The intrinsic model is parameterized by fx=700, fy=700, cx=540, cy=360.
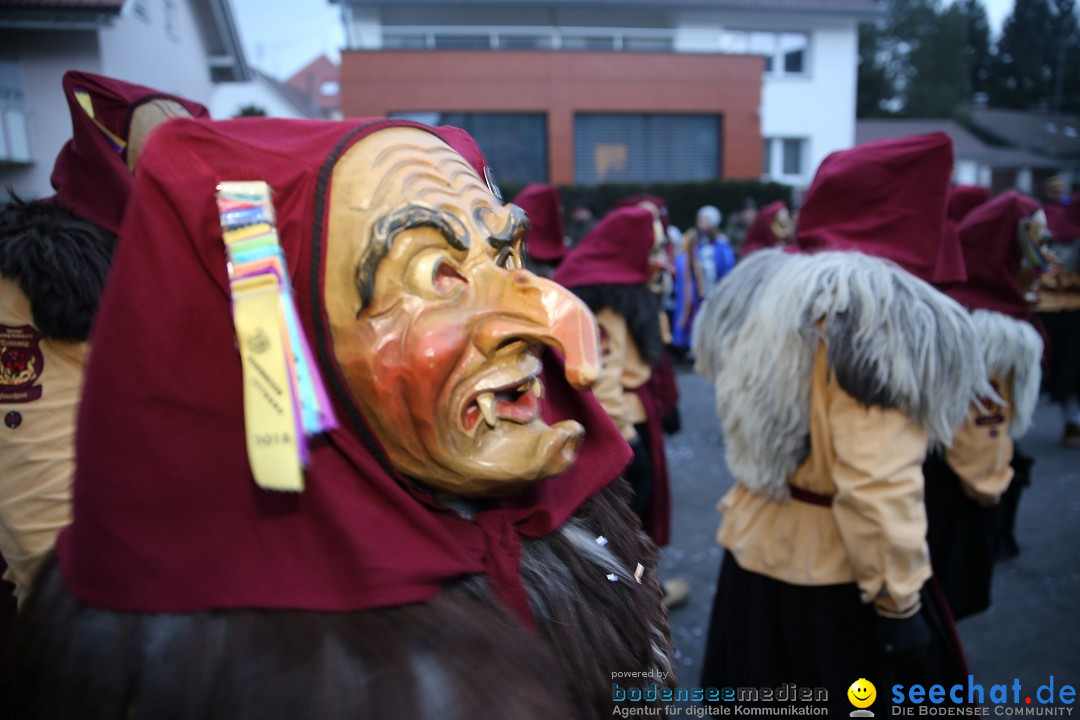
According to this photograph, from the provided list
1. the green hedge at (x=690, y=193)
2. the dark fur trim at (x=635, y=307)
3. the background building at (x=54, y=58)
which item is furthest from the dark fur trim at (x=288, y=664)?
the green hedge at (x=690, y=193)

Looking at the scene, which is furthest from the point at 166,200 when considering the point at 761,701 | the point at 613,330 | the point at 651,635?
the point at 613,330

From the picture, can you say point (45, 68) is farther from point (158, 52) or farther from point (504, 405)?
point (504, 405)

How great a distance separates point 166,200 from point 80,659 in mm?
607

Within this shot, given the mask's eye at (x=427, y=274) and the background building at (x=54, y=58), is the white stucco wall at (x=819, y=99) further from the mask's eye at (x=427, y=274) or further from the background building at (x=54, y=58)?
the mask's eye at (x=427, y=274)

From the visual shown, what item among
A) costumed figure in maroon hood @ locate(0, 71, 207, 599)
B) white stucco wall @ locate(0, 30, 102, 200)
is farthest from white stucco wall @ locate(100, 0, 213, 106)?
costumed figure in maroon hood @ locate(0, 71, 207, 599)

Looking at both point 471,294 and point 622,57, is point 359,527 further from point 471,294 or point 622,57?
point 622,57

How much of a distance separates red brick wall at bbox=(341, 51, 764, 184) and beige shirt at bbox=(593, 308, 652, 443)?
14.8m

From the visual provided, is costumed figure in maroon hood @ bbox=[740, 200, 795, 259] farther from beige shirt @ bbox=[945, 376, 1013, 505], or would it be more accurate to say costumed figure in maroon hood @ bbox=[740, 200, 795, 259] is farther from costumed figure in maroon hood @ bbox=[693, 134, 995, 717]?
costumed figure in maroon hood @ bbox=[693, 134, 995, 717]

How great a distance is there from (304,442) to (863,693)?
2029mm

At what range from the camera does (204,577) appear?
2.88 feet

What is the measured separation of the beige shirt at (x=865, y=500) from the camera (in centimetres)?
194

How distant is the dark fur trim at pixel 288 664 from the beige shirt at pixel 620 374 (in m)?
2.72

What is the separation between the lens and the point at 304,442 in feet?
2.79

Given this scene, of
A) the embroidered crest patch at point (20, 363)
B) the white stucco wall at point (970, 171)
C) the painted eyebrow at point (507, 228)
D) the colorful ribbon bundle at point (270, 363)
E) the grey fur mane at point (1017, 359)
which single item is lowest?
the grey fur mane at point (1017, 359)
